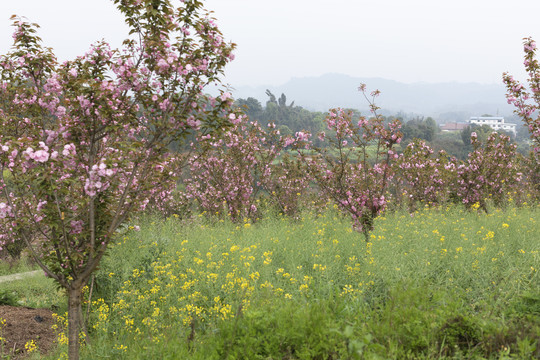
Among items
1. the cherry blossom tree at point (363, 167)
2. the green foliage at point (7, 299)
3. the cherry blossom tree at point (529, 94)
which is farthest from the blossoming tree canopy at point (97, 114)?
the cherry blossom tree at point (529, 94)

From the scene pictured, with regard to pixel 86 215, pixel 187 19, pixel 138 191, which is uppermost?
pixel 187 19

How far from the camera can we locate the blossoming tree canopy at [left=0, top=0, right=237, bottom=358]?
3990 millimetres

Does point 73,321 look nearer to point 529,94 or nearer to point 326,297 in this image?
point 326,297

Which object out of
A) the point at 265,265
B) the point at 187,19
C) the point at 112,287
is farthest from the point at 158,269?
the point at 187,19

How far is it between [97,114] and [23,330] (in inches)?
138

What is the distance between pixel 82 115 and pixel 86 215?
3.87 feet

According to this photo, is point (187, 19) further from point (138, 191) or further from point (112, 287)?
point (112, 287)

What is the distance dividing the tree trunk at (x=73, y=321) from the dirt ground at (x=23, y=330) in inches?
51.1

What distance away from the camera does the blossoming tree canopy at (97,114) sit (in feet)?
13.1

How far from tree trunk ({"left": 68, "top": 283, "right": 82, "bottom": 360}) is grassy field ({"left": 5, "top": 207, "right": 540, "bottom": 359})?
1.22ft

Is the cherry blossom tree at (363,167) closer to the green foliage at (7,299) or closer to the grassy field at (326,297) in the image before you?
the grassy field at (326,297)

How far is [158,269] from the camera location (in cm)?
562

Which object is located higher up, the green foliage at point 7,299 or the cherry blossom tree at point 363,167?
the cherry blossom tree at point 363,167

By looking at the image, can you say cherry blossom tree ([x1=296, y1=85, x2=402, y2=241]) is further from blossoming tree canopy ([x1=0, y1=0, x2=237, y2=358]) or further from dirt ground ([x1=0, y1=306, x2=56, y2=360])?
dirt ground ([x1=0, y1=306, x2=56, y2=360])
